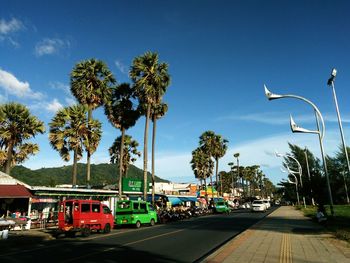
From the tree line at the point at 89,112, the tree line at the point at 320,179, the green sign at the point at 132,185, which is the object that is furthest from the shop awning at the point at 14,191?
the tree line at the point at 320,179

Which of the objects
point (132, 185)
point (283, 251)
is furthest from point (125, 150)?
point (283, 251)

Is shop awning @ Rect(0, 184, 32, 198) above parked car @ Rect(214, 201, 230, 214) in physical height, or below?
above

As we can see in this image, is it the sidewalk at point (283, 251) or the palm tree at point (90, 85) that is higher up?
the palm tree at point (90, 85)

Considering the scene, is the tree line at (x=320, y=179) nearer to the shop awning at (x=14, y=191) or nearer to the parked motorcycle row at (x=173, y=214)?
the parked motorcycle row at (x=173, y=214)

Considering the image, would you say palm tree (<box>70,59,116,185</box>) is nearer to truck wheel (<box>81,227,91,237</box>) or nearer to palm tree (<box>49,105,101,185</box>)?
palm tree (<box>49,105,101,185</box>)

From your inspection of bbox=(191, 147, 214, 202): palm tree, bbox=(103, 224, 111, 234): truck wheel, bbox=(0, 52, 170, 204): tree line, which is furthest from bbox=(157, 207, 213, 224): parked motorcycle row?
bbox=(191, 147, 214, 202): palm tree

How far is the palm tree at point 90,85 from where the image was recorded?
34.0 meters

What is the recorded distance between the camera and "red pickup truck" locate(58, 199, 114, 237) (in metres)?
19.3

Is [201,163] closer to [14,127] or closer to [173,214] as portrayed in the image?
[173,214]

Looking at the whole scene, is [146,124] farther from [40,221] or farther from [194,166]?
[194,166]

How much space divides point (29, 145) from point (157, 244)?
2275 centimetres

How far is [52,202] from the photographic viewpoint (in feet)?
93.1

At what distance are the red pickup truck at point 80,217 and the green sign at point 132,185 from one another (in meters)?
15.8

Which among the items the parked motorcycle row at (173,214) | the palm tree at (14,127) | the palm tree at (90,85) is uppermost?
the palm tree at (90,85)
